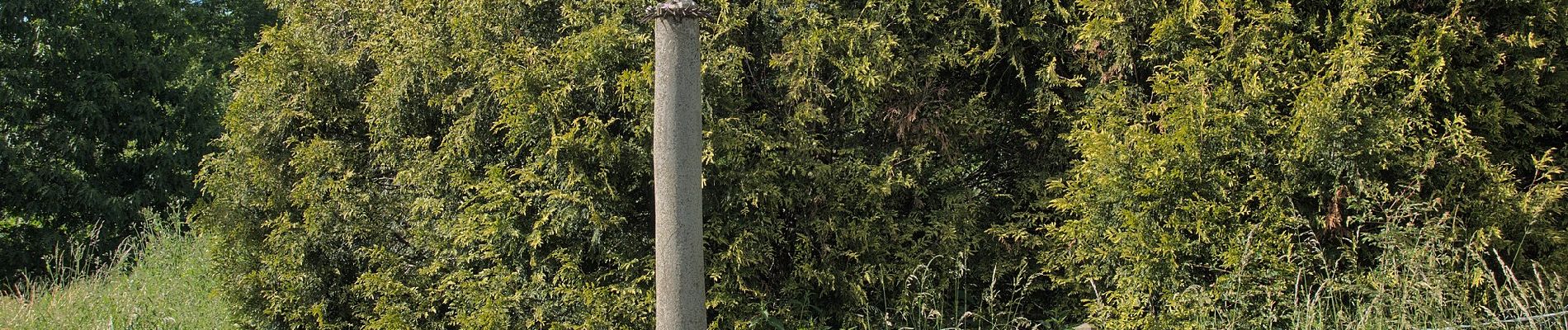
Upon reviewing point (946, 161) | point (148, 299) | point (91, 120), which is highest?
point (91, 120)

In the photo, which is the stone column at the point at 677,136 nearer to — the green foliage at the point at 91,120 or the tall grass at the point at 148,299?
the tall grass at the point at 148,299

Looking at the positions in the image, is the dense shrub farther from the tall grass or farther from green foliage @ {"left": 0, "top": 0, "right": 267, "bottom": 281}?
green foliage @ {"left": 0, "top": 0, "right": 267, "bottom": 281}

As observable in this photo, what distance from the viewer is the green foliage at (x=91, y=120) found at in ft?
41.0

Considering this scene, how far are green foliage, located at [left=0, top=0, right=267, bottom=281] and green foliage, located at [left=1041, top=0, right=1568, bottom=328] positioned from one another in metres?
12.9

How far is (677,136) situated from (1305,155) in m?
2.53

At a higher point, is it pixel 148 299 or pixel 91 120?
pixel 91 120

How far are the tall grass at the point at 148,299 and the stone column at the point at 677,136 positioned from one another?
383 centimetres

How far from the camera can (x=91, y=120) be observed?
12977mm

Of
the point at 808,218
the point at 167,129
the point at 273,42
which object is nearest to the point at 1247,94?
the point at 808,218

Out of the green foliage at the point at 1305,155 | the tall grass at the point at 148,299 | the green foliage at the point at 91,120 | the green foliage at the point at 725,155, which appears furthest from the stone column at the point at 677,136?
the green foliage at the point at 91,120

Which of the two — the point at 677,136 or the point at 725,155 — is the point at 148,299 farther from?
the point at 677,136

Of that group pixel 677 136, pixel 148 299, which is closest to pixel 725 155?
pixel 677 136

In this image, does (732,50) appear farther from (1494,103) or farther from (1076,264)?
(1494,103)

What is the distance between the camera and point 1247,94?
3.98 metres
